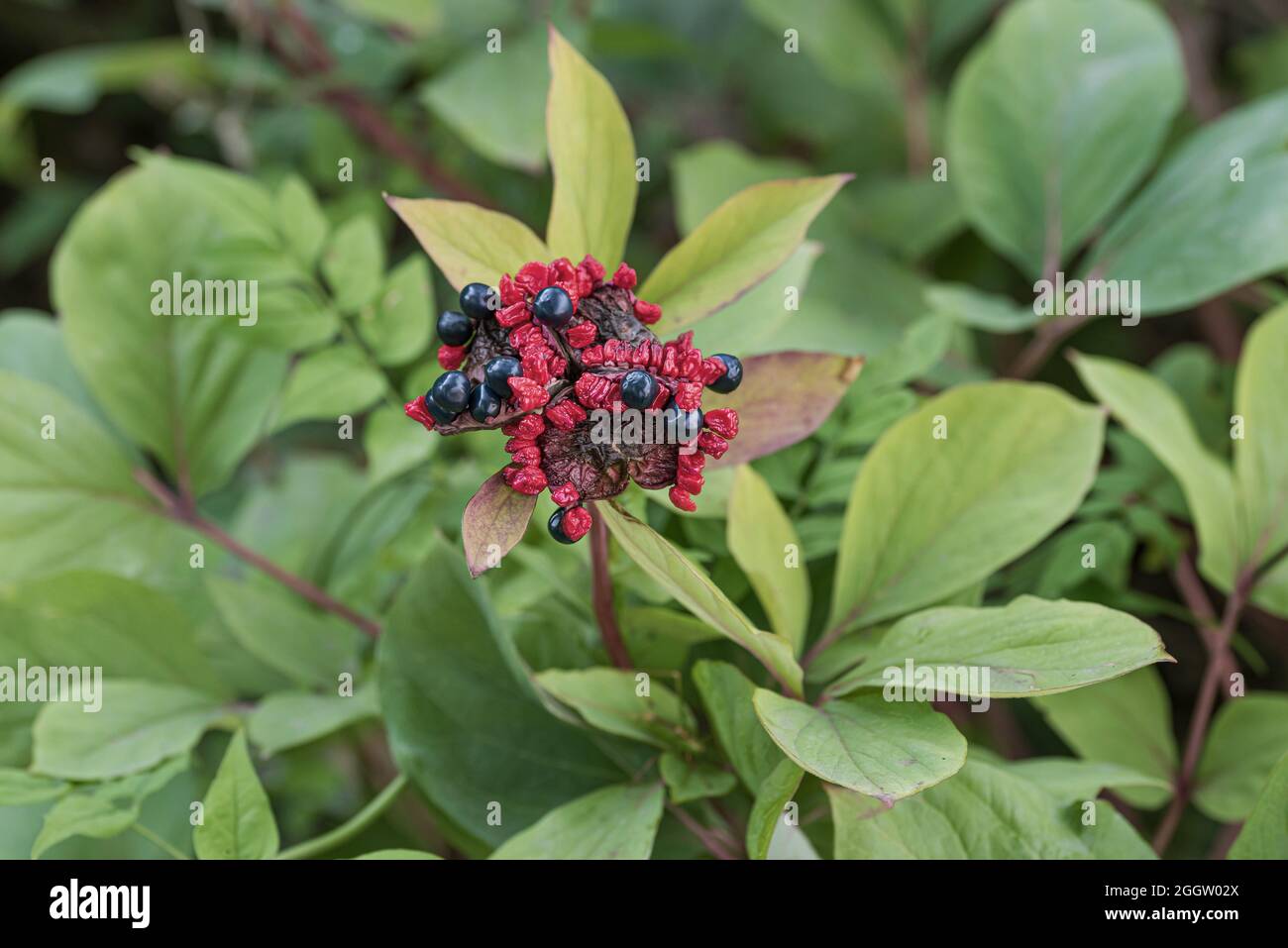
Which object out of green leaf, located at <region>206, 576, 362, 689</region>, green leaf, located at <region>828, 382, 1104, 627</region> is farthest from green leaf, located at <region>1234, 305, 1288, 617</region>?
green leaf, located at <region>206, 576, 362, 689</region>

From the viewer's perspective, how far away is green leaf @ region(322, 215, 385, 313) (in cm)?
53

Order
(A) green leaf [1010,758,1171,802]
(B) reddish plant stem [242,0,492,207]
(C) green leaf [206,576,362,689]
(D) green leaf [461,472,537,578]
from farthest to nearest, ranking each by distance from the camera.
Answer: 1. (B) reddish plant stem [242,0,492,207]
2. (C) green leaf [206,576,362,689]
3. (A) green leaf [1010,758,1171,802]
4. (D) green leaf [461,472,537,578]

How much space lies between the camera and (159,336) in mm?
593

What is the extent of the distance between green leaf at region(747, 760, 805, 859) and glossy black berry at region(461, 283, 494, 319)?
0.17 meters

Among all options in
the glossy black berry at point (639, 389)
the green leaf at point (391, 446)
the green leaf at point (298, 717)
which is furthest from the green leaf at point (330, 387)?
the glossy black berry at point (639, 389)

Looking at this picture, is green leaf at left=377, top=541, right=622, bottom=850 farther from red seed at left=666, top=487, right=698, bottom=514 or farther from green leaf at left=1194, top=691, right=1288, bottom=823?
green leaf at left=1194, top=691, right=1288, bottom=823

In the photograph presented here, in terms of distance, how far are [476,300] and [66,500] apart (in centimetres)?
32

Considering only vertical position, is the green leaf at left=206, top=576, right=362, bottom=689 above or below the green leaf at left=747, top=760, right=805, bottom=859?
above

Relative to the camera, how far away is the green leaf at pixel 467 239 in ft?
1.19

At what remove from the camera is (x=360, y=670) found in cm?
54

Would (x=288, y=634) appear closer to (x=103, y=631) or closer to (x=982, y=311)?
(x=103, y=631)

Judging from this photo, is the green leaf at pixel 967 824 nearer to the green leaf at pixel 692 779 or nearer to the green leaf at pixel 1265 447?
the green leaf at pixel 692 779
